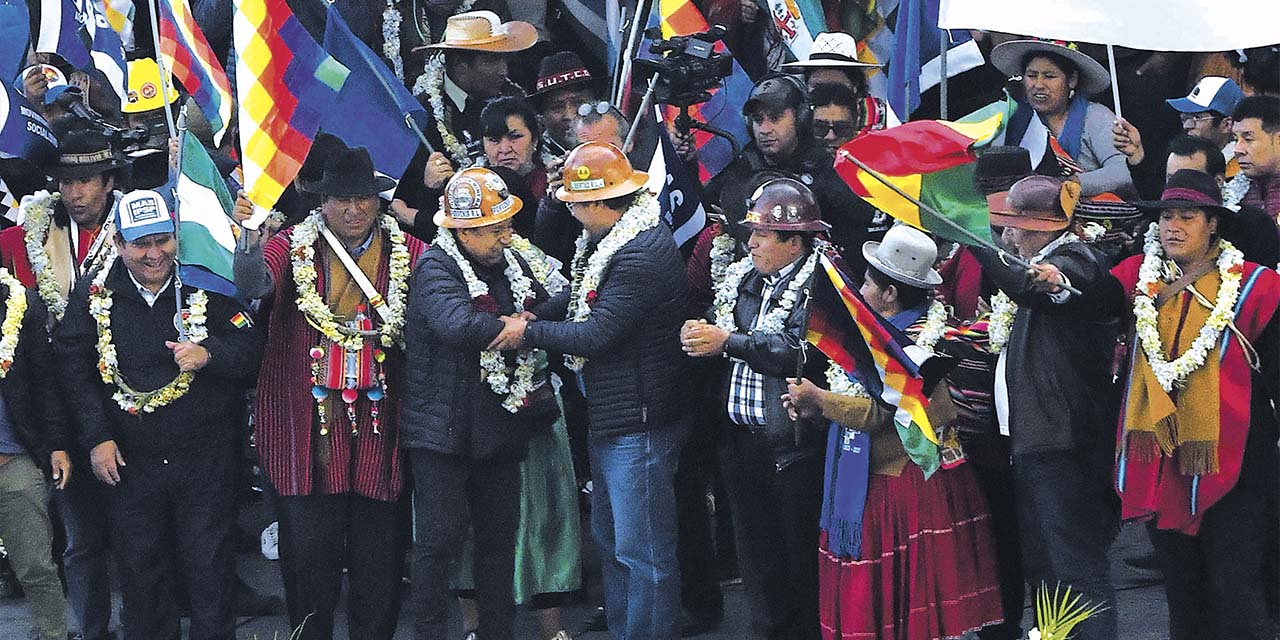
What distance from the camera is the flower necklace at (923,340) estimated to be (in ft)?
24.6

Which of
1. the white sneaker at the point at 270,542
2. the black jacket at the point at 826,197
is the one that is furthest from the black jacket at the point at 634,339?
the white sneaker at the point at 270,542

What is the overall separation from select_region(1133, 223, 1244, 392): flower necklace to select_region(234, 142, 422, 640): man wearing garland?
3.03 meters

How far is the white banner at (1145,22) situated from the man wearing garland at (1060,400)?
60 centimetres

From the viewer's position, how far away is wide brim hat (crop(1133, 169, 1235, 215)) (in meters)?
7.25

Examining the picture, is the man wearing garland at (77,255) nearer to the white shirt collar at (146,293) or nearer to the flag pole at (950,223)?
the white shirt collar at (146,293)

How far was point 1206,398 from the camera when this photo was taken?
7.28 meters

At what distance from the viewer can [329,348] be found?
8211 millimetres

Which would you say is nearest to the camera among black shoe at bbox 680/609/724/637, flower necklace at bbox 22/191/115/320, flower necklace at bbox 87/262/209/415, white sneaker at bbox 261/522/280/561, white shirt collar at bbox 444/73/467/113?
flower necklace at bbox 87/262/209/415

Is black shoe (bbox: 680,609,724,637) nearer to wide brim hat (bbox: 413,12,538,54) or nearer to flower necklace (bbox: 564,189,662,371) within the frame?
flower necklace (bbox: 564,189,662,371)

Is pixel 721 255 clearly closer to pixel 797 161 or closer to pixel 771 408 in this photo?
pixel 797 161

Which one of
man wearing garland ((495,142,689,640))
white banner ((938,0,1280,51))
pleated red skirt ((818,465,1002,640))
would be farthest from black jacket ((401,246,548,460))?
white banner ((938,0,1280,51))

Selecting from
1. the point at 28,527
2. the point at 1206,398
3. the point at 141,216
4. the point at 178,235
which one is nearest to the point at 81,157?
the point at 141,216

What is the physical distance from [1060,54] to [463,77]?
9.77ft

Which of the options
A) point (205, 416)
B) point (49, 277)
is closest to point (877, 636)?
point (205, 416)
